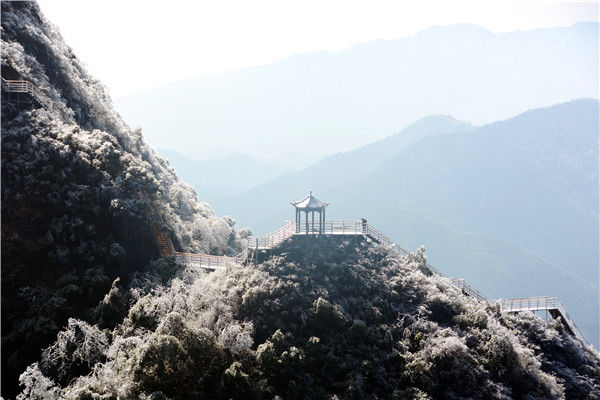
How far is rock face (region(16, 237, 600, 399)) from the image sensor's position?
27125 millimetres

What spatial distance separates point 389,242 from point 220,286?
55.4 feet

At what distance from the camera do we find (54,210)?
127 ft

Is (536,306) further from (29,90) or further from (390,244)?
(29,90)

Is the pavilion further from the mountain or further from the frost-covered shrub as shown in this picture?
the frost-covered shrub

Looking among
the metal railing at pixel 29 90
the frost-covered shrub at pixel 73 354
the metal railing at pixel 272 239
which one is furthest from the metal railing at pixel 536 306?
the metal railing at pixel 29 90

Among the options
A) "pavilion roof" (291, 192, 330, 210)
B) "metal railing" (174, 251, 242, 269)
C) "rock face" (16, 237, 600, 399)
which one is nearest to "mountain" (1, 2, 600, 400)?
"rock face" (16, 237, 600, 399)

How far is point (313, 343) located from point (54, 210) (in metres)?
24.3

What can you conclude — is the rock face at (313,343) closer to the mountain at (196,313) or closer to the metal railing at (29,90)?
the mountain at (196,313)

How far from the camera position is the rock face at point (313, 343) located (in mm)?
27125

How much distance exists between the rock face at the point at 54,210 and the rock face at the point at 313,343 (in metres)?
3.34

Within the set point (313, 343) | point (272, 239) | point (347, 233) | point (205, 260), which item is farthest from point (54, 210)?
point (347, 233)

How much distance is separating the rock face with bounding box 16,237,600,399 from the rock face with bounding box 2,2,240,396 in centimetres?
334

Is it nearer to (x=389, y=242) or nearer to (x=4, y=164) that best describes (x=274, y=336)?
→ (x=389, y=242)

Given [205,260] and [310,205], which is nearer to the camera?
[310,205]
